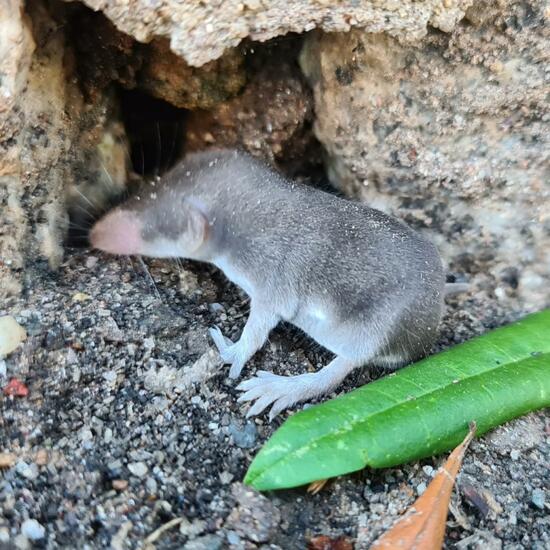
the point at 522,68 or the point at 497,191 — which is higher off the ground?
the point at 522,68

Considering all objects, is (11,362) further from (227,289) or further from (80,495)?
(227,289)

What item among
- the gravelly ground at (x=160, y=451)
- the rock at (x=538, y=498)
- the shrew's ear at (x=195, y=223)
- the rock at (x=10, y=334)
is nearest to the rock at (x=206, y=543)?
the gravelly ground at (x=160, y=451)

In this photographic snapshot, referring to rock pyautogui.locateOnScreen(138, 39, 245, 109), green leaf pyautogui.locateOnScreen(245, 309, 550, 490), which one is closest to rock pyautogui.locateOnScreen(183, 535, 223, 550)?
green leaf pyautogui.locateOnScreen(245, 309, 550, 490)

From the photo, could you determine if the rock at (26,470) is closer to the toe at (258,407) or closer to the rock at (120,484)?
the rock at (120,484)

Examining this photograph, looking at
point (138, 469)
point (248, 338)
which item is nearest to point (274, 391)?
point (248, 338)

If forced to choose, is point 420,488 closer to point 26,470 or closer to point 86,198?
point 26,470

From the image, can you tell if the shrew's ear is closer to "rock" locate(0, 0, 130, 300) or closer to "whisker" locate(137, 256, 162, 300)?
"whisker" locate(137, 256, 162, 300)

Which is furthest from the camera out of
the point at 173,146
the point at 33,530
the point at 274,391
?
the point at 173,146

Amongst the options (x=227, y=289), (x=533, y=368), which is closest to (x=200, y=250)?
(x=227, y=289)
